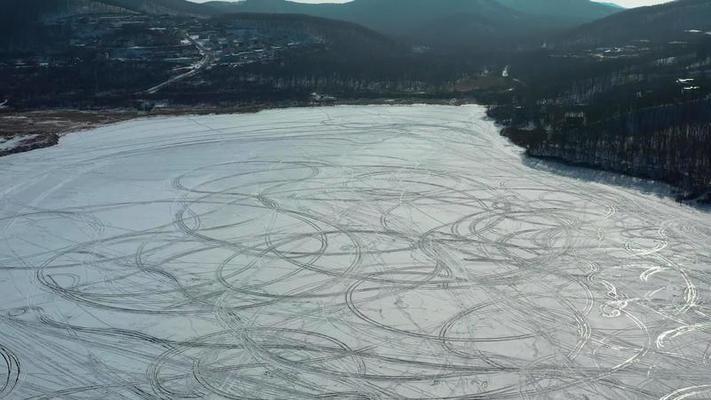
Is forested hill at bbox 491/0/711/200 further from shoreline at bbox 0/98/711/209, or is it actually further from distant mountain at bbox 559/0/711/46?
distant mountain at bbox 559/0/711/46

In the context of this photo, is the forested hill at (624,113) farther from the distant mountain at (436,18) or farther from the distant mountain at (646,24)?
the distant mountain at (436,18)

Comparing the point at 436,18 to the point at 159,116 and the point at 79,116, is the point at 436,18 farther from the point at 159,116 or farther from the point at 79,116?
the point at 79,116

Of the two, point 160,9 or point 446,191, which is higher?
point 160,9

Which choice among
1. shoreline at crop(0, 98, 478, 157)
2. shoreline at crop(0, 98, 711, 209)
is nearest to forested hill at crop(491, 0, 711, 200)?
shoreline at crop(0, 98, 711, 209)

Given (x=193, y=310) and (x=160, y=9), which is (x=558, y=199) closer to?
(x=193, y=310)

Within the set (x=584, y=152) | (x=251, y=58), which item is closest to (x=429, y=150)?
(x=584, y=152)

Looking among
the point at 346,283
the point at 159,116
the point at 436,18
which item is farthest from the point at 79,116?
the point at 436,18

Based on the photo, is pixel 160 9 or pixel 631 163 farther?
pixel 160 9
